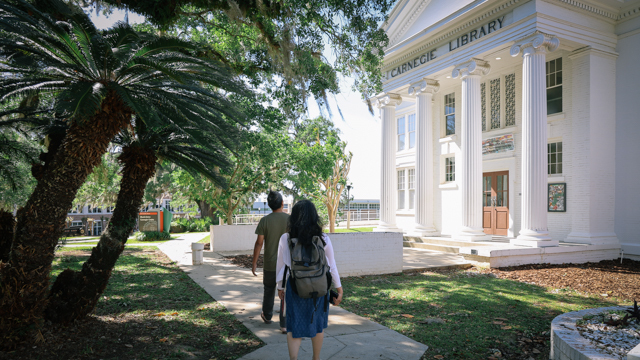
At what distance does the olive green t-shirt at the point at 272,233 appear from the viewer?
509 centimetres

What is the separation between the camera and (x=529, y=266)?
1116 centimetres

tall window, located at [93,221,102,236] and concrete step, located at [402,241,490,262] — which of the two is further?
tall window, located at [93,221,102,236]

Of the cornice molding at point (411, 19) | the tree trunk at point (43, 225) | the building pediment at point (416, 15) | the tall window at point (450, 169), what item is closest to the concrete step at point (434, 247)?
the tall window at point (450, 169)

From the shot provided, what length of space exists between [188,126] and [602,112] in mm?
13210

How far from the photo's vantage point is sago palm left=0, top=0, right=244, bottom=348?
13.5 ft

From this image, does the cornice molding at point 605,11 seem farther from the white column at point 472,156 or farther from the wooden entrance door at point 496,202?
the wooden entrance door at point 496,202

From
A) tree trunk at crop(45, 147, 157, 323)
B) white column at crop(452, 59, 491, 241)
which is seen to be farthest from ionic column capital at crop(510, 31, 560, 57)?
tree trunk at crop(45, 147, 157, 323)

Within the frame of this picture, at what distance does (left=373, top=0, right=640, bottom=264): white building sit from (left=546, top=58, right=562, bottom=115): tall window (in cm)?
4

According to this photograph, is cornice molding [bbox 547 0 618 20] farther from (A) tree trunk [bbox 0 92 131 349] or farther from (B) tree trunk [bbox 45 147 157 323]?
(A) tree trunk [bbox 0 92 131 349]

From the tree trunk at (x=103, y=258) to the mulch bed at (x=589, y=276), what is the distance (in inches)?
346

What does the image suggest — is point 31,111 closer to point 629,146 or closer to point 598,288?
point 598,288

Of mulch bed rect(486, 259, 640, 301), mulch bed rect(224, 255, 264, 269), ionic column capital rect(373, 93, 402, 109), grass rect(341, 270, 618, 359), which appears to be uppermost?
ionic column capital rect(373, 93, 402, 109)

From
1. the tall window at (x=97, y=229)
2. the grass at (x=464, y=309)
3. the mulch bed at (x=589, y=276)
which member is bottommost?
the tall window at (x=97, y=229)

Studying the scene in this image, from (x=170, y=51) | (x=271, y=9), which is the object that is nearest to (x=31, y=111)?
(x=170, y=51)
